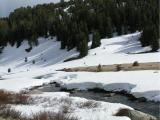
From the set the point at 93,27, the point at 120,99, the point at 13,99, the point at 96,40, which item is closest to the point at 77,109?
the point at 13,99

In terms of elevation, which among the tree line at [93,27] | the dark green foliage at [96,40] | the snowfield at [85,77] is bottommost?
the snowfield at [85,77]

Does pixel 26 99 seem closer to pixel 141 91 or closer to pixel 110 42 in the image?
pixel 141 91

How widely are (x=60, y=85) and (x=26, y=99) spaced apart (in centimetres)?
2262

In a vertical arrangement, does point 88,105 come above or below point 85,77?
below

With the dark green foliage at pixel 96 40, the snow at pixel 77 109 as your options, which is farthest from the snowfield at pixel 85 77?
the dark green foliage at pixel 96 40

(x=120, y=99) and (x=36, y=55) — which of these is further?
(x=36, y=55)

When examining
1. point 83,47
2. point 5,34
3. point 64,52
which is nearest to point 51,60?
point 64,52

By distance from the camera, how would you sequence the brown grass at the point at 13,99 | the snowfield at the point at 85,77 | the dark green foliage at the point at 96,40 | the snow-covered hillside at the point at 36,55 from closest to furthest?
the snowfield at the point at 85,77 → the brown grass at the point at 13,99 → the dark green foliage at the point at 96,40 → the snow-covered hillside at the point at 36,55

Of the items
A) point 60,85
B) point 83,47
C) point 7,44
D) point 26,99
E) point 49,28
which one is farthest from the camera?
point 7,44

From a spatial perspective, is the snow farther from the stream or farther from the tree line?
the tree line

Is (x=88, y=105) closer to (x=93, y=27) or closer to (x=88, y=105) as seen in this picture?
(x=88, y=105)

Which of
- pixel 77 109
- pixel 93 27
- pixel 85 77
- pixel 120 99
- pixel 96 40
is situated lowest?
pixel 120 99

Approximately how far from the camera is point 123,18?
471 ft

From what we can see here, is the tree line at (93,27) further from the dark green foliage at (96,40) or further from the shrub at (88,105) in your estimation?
the shrub at (88,105)
